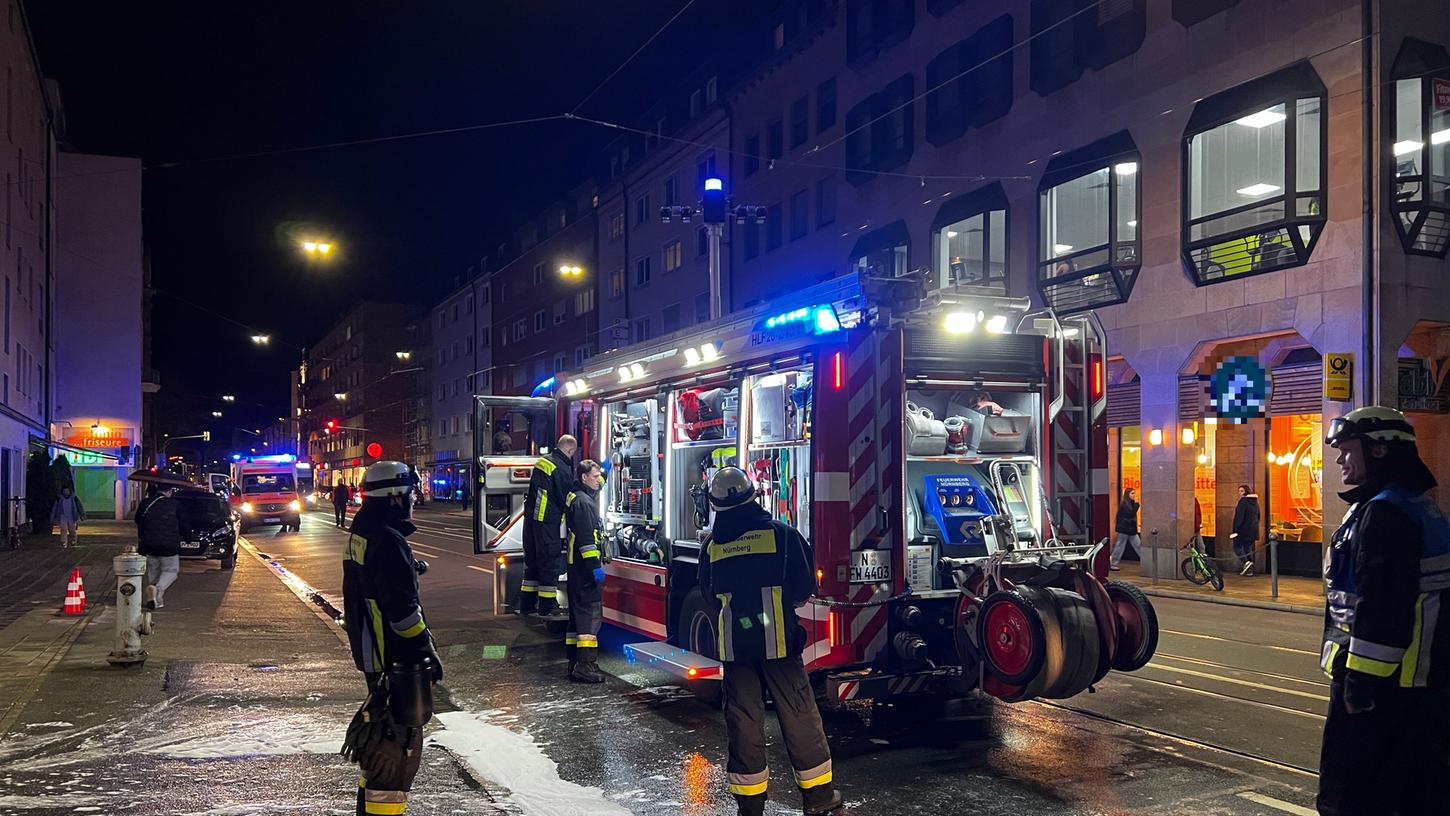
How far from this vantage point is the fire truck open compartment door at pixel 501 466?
37.7 feet

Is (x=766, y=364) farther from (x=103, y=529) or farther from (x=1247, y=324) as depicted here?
(x=103, y=529)

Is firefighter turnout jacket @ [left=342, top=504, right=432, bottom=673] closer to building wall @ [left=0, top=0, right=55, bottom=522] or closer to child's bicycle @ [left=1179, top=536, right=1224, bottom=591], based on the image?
child's bicycle @ [left=1179, top=536, right=1224, bottom=591]

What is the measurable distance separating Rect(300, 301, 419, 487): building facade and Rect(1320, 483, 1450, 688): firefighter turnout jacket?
79060 mm

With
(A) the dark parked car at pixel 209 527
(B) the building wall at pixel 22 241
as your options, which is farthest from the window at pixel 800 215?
(B) the building wall at pixel 22 241

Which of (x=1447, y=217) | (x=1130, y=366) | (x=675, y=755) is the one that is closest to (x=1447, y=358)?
(x=1447, y=217)

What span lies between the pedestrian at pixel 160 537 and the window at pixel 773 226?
23.0 metres

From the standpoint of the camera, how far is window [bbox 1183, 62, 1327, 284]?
55.0ft

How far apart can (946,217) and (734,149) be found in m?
13.0

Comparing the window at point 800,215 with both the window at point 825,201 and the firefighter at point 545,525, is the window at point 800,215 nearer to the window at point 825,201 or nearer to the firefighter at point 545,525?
the window at point 825,201

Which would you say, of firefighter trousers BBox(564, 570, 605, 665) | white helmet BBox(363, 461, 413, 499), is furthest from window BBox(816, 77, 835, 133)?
white helmet BBox(363, 461, 413, 499)

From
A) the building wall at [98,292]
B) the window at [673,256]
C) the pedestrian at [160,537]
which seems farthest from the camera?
the building wall at [98,292]

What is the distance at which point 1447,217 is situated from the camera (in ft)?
53.9

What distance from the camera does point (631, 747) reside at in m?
6.77

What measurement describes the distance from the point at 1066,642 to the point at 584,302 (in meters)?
46.7
